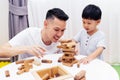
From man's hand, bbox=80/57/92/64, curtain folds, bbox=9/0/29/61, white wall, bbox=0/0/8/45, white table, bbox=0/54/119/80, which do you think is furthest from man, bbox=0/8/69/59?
white wall, bbox=0/0/8/45

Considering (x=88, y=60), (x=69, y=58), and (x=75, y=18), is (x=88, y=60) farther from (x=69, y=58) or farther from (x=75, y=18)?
(x=75, y=18)

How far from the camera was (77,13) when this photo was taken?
100 inches

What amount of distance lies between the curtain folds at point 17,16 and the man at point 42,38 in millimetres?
755

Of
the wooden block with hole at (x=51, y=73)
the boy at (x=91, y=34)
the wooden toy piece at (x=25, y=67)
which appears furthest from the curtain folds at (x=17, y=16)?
the wooden block with hole at (x=51, y=73)

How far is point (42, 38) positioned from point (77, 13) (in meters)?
0.90

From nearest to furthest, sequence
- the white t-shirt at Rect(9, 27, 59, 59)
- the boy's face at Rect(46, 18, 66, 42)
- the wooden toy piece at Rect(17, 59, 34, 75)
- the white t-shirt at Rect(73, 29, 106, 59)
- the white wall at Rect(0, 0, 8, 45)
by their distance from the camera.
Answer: the wooden toy piece at Rect(17, 59, 34, 75) < the boy's face at Rect(46, 18, 66, 42) < the white t-shirt at Rect(9, 27, 59, 59) < the white t-shirt at Rect(73, 29, 106, 59) < the white wall at Rect(0, 0, 8, 45)

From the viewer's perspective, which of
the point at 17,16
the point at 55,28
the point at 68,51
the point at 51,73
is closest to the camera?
the point at 51,73

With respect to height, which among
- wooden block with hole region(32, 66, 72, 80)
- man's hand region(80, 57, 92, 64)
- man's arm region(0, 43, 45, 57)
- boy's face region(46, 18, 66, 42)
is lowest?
wooden block with hole region(32, 66, 72, 80)

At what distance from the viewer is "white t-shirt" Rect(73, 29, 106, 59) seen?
1889 mm

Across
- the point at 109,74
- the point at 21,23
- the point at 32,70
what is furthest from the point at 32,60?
the point at 21,23

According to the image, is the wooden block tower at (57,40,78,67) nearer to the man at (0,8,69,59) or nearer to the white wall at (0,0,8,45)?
the man at (0,8,69,59)

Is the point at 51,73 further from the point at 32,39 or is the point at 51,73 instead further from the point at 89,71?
the point at 32,39

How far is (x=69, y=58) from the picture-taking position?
143 cm

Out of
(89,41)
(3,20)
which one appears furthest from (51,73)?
(3,20)
